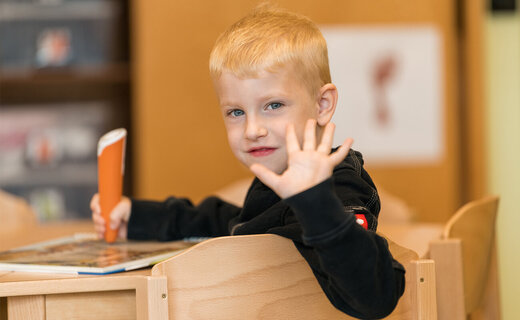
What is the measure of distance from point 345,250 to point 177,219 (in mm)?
554

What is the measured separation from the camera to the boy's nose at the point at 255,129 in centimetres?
75

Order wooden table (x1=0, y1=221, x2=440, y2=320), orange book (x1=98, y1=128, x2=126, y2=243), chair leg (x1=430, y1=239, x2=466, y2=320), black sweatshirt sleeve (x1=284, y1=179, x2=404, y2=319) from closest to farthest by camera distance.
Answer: black sweatshirt sleeve (x1=284, y1=179, x2=404, y2=319) → wooden table (x1=0, y1=221, x2=440, y2=320) → chair leg (x1=430, y1=239, x2=466, y2=320) → orange book (x1=98, y1=128, x2=126, y2=243)

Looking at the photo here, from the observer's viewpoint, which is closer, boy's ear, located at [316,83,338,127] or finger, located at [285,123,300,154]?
finger, located at [285,123,300,154]

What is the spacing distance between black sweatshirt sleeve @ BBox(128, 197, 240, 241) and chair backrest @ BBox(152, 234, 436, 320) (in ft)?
1.30

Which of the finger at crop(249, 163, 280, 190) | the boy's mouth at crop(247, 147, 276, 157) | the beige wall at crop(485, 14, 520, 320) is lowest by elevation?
the beige wall at crop(485, 14, 520, 320)

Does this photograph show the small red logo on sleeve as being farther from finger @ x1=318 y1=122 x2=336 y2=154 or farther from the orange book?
the orange book

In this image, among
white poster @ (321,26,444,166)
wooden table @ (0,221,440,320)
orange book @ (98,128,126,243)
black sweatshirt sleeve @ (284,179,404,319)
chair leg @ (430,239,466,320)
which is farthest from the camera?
white poster @ (321,26,444,166)

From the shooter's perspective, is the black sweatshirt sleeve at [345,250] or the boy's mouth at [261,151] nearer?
the black sweatshirt sleeve at [345,250]

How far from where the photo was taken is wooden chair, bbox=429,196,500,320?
2.79 ft

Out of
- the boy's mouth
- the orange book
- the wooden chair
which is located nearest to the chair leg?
the wooden chair

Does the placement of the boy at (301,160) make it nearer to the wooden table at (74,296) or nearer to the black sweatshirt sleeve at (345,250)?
the black sweatshirt sleeve at (345,250)

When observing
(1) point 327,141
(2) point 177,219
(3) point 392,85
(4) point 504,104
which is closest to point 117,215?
(2) point 177,219

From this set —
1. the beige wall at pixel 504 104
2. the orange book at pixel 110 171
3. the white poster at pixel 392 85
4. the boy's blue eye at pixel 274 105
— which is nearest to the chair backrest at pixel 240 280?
the boy's blue eye at pixel 274 105

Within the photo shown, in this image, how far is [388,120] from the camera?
7.13 feet
